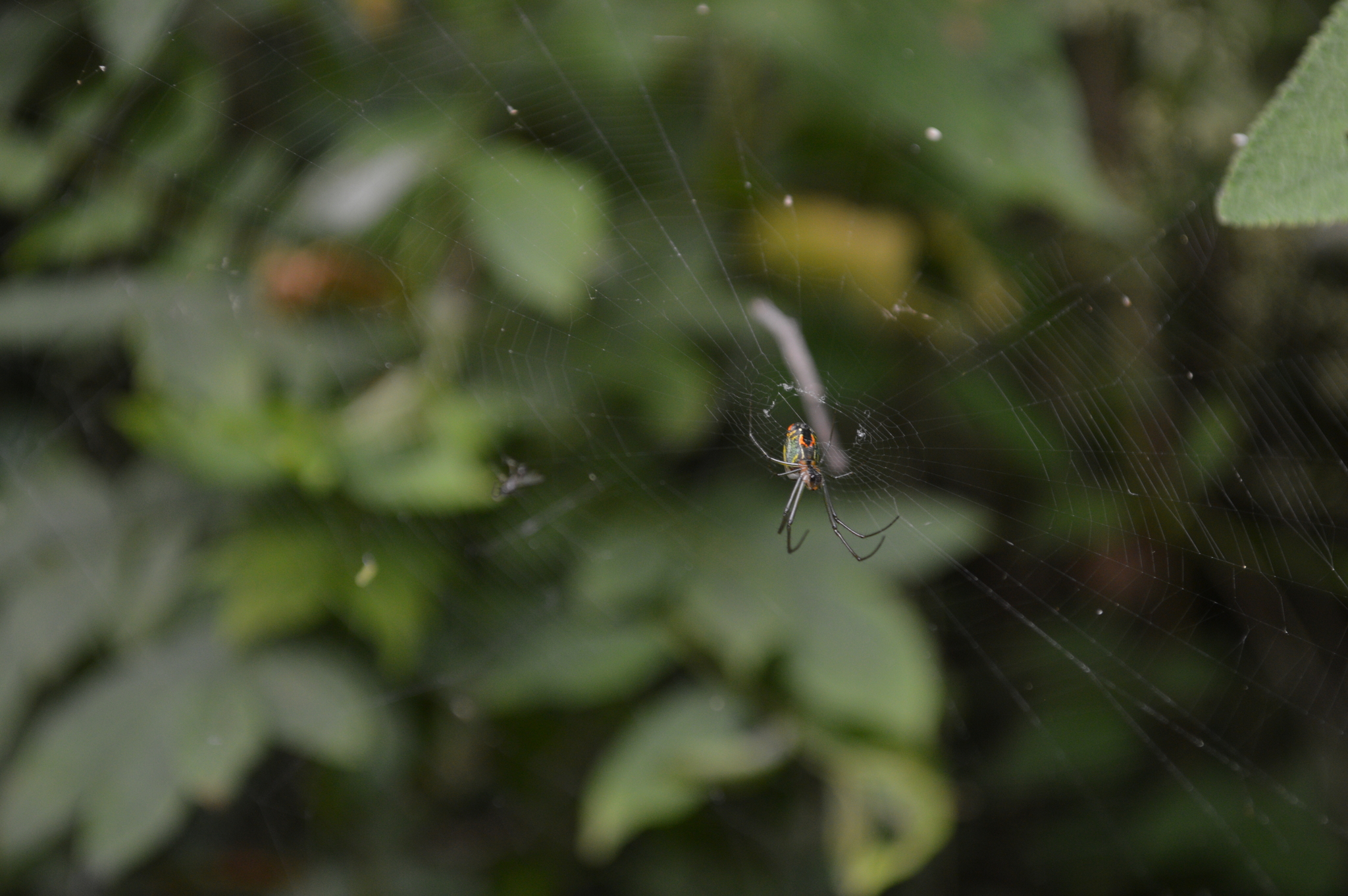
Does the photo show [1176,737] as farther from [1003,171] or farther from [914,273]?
[1003,171]

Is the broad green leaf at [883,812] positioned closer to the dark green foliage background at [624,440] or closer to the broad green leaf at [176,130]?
the dark green foliage background at [624,440]

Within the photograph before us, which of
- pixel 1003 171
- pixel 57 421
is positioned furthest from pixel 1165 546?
pixel 57 421

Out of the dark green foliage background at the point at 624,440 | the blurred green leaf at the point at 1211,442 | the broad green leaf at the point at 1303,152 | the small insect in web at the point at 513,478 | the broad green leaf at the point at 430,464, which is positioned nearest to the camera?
the broad green leaf at the point at 1303,152

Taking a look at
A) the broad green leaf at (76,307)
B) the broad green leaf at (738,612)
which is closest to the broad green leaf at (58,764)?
the broad green leaf at (76,307)

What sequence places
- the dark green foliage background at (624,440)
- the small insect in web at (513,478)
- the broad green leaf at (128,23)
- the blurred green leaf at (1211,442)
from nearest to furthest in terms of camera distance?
the broad green leaf at (128,23), the dark green foliage background at (624,440), the small insect in web at (513,478), the blurred green leaf at (1211,442)

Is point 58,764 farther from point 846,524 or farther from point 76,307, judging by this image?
point 846,524
